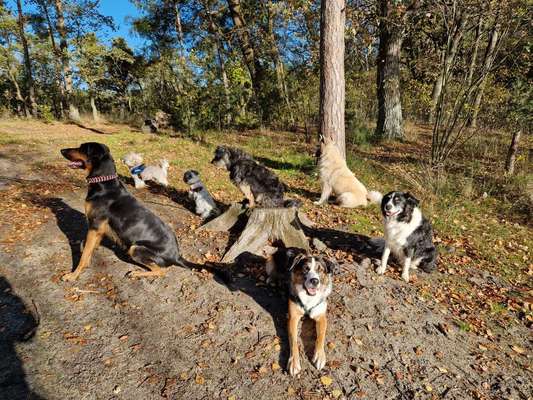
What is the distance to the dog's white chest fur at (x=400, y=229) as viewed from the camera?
5254mm

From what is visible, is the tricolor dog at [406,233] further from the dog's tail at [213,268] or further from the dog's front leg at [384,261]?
the dog's tail at [213,268]

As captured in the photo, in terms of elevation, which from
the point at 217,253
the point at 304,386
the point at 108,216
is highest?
the point at 108,216

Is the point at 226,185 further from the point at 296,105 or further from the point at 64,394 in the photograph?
the point at 296,105

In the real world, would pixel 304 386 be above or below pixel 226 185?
below

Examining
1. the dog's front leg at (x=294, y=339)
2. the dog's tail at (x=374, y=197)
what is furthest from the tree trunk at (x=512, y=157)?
the dog's front leg at (x=294, y=339)

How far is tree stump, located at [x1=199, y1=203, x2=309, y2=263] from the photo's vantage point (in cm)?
566

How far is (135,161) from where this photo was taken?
29.3ft

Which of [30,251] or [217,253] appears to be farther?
[217,253]

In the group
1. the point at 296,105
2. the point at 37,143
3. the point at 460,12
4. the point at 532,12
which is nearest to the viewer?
the point at 532,12

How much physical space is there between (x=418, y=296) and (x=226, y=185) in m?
5.73

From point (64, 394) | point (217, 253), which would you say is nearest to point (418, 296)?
point (217, 253)

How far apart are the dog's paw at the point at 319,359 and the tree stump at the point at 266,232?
2227 mm

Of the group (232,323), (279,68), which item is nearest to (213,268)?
(232,323)

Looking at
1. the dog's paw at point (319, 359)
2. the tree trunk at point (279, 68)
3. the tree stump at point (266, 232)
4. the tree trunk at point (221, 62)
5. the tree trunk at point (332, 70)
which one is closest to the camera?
the dog's paw at point (319, 359)
